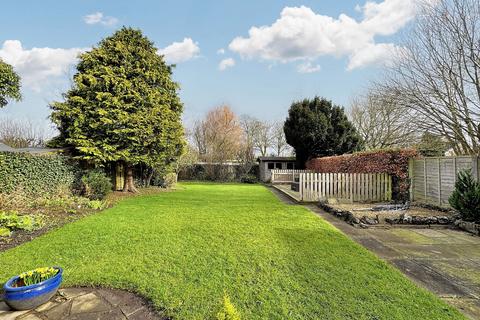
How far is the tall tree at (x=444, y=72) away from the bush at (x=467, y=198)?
2.83 m

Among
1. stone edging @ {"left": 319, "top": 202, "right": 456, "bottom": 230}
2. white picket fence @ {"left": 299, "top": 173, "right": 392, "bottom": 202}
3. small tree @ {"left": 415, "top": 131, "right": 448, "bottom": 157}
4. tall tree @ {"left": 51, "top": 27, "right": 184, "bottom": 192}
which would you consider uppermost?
tall tree @ {"left": 51, "top": 27, "right": 184, "bottom": 192}

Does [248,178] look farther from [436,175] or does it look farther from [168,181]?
[436,175]

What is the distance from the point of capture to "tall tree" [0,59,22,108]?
28.4 ft

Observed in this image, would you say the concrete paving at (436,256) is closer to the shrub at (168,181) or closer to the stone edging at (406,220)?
the stone edging at (406,220)

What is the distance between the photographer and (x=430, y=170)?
812cm

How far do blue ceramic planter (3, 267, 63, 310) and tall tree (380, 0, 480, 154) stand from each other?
1083 cm

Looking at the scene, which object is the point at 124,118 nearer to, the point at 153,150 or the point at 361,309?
the point at 153,150

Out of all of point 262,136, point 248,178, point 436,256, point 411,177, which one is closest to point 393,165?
point 411,177

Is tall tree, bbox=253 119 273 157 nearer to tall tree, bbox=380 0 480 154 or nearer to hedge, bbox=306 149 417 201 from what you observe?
hedge, bbox=306 149 417 201

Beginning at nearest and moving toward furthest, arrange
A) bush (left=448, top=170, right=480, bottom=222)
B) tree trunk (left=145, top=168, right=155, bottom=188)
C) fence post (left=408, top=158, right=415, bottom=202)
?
1. bush (left=448, top=170, right=480, bottom=222)
2. fence post (left=408, top=158, right=415, bottom=202)
3. tree trunk (left=145, top=168, right=155, bottom=188)

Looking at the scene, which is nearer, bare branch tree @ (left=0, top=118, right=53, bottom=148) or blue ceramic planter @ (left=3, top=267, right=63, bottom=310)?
blue ceramic planter @ (left=3, top=267, right=63, bottom=310)

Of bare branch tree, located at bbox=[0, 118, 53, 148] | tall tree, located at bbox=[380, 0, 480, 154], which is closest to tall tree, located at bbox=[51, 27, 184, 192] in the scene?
tall tree, located at bbox=[380, 0, 480, 154]

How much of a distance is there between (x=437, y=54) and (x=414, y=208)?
512 centimetres

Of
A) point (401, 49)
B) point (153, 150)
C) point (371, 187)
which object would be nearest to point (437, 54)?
point (401, 49)
